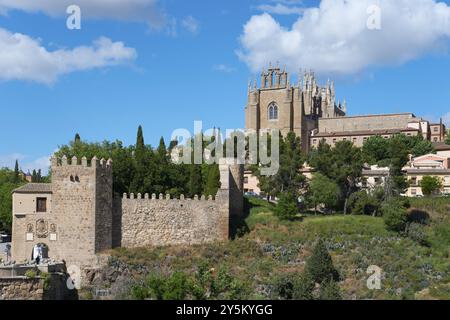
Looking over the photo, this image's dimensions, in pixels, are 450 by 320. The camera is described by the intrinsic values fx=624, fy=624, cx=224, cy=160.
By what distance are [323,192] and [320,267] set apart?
9.79 meters

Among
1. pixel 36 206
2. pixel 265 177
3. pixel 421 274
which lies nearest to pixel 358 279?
pixel 421 274

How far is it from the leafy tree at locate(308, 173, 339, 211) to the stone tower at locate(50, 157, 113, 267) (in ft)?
46.9

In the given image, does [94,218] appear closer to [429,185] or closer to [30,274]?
[30,274]

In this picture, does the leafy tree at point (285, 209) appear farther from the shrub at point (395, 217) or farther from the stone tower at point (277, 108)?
the stone tower at point (277, 108)

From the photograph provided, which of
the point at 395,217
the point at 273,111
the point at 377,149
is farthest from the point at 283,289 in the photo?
the point at 273,111

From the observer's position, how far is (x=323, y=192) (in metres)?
38.7

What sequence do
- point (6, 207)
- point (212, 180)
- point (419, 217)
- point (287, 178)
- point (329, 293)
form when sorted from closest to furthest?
1. point (329, 293)
2. point (419, 217)
3. point (212, 180)
4. point (287, 178)
5. point (6, 207)

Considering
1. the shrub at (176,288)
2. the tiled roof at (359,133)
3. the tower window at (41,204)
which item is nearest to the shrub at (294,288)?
the shrub at (176,288)

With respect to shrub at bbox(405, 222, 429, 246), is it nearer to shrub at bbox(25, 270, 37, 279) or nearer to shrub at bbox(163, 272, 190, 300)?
shrub at bbox(163, 272, 190, 300)

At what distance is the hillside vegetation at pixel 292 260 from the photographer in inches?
1086

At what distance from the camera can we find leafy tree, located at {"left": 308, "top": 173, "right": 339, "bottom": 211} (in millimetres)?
38750

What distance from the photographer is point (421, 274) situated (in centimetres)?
3088
